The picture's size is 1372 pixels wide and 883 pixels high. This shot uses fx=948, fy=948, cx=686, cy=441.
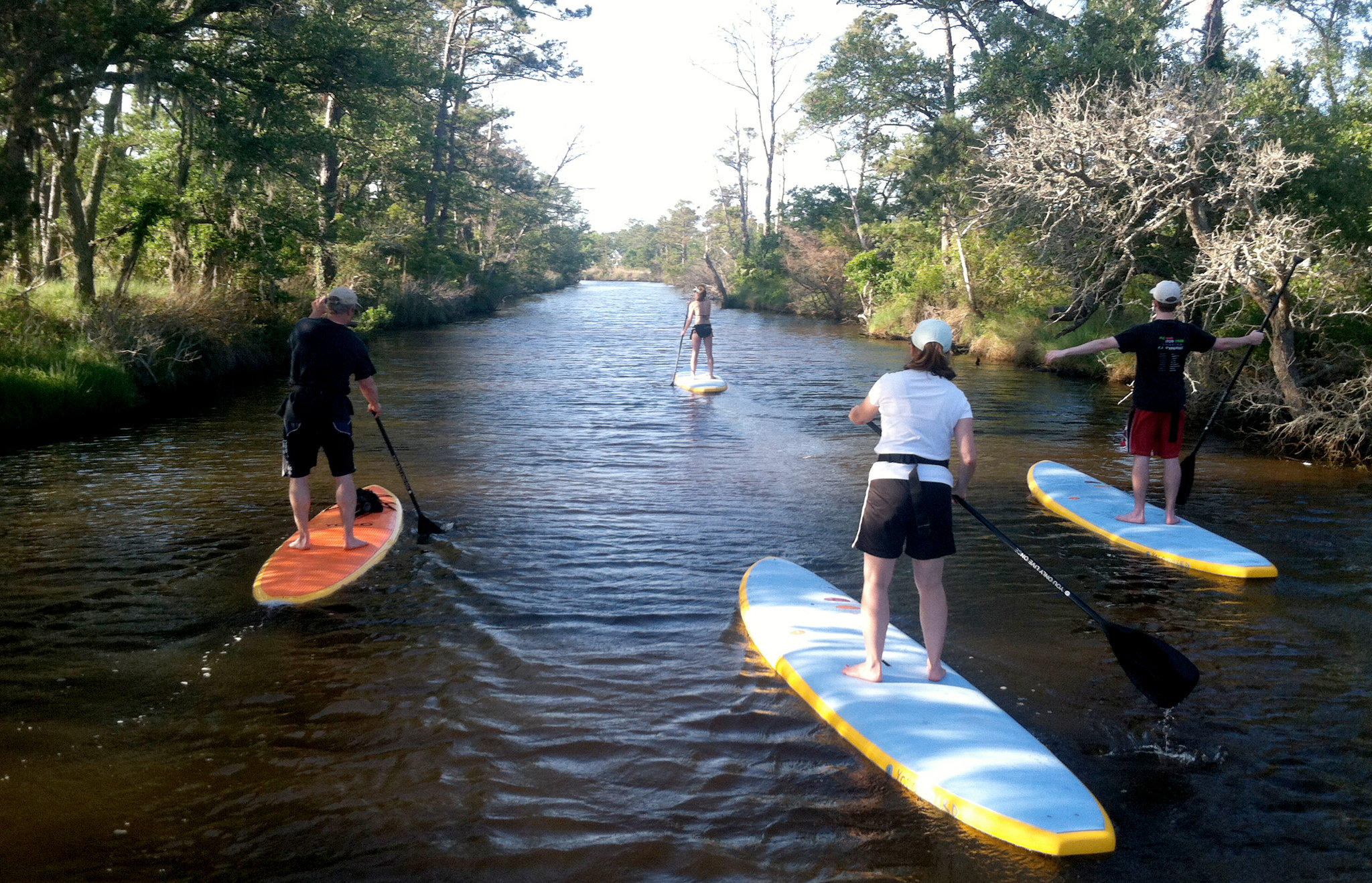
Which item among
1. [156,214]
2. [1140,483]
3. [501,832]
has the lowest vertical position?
[501,832]

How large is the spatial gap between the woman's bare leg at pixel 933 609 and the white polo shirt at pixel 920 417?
42cm

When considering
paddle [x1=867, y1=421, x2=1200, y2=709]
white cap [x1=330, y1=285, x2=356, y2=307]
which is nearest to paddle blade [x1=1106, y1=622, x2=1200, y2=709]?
paddle [x1=867, y1=421, x2=1200, y2=709]

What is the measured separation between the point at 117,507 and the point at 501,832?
245 inches

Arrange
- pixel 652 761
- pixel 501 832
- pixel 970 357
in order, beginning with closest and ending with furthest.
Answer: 1. pixel 501 832
2. pixel 652 761
3. pixel 970 357

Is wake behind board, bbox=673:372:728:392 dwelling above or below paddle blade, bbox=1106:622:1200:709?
above

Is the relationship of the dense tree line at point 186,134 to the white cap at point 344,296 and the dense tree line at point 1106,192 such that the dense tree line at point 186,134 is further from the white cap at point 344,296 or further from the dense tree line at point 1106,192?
the dense tree line at point 1106,192

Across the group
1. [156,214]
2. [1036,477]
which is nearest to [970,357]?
[1036,477]

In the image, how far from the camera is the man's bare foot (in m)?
4.65

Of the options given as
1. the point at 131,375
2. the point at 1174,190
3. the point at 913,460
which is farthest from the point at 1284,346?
the point at 131,375

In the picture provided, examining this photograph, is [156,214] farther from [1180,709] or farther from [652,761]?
[1180,709]

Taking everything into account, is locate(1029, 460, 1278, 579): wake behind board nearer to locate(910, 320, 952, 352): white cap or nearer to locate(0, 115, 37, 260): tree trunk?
locate(910, 320, 952, 352): white cap

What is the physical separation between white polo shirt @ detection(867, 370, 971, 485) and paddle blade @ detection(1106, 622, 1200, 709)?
1165 millimetres

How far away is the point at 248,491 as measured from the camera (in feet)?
29.1

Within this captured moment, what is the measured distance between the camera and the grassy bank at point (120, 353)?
11.4 meters
